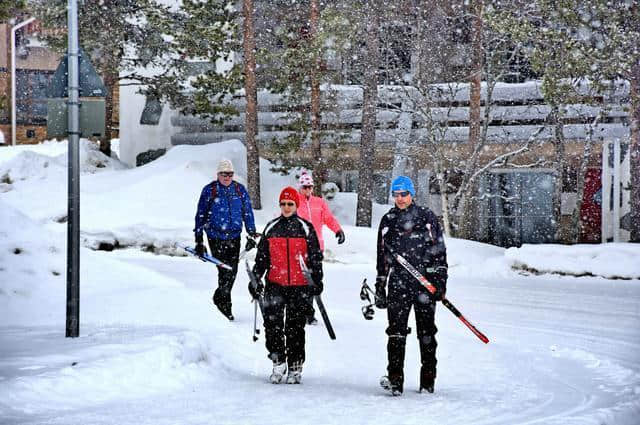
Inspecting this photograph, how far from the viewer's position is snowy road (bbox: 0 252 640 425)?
6945 millimetres

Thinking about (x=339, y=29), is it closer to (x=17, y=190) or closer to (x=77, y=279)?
(x=17, y=190)

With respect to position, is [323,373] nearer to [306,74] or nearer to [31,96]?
[306,74]

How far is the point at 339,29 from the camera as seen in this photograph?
72.8ft

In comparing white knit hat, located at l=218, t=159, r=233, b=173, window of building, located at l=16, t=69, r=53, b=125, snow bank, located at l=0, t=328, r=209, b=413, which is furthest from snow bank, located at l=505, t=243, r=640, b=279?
window of building, located at l=16, t=69, r=53, b=125

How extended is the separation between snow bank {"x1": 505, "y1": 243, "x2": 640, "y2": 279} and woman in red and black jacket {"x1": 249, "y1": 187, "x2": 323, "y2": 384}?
444 inches

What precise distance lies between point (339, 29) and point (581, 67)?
549 cm

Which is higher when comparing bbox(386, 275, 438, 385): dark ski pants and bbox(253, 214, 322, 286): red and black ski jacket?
bbox(253, 214, 322, 286): red and black ski jacket

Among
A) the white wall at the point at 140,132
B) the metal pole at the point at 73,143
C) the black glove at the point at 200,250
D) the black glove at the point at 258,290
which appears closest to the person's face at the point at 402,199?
the black glove at the point at 258,290

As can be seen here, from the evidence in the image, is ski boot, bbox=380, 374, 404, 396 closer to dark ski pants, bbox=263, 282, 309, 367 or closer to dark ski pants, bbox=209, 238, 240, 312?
dark ski pants, bbox=263, 282, 309, 367

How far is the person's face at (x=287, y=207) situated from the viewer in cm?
848

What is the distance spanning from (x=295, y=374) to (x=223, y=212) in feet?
11.7

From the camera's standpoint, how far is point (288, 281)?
843 cm

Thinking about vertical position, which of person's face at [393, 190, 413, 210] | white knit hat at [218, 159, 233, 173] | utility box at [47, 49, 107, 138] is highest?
utility box at [47, 49, 107, 138]

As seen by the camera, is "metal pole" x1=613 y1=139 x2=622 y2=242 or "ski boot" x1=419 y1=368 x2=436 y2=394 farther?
"metal pole" x1=613 y1=139 x2=622 y2=242
